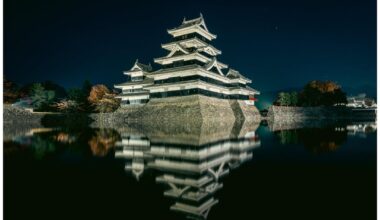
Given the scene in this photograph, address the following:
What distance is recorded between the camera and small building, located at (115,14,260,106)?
36.1 meters

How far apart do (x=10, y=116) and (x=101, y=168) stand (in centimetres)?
3885

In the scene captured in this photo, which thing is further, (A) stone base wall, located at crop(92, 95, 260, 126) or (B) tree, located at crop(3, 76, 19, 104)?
(B) tree, located at crop(3, 76, 19, 104)

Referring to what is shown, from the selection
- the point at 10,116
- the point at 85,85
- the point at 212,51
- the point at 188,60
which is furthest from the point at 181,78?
the point at 85,85

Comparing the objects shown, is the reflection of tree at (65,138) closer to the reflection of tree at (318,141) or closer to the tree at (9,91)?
the reflection of tree at (318,141)

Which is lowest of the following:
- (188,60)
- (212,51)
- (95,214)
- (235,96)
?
(95,214)

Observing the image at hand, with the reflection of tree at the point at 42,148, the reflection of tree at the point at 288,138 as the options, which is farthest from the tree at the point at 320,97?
the reflection of tree at the point at 42,148

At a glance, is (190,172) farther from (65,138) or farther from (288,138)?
(65,138)

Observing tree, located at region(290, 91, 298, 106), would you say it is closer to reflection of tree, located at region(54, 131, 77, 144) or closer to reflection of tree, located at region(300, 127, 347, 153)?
reflection of tree, located at region(300, 127, 347, 153)

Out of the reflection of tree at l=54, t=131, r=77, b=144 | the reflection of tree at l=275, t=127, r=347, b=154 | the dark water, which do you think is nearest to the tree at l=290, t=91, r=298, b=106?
the reflection of tree at l=275, t=127, r=347, b=154

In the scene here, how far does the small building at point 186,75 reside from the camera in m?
36.1

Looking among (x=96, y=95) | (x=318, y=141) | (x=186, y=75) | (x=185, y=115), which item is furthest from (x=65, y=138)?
(x=96, y=95)

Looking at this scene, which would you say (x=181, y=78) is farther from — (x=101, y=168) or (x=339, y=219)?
(x=339, y=219)

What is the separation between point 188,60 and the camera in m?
37.5

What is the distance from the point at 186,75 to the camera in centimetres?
3650
